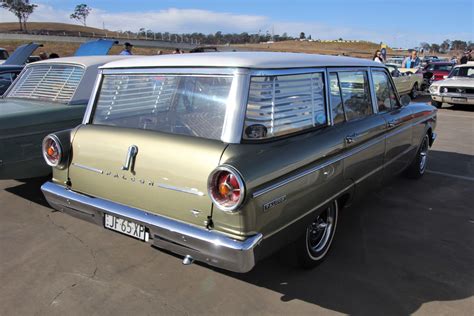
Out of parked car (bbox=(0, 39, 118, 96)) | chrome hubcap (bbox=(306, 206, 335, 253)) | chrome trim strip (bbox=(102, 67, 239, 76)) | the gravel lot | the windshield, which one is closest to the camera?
chrome trim strip (bbox=(102, 67, 239, 76))

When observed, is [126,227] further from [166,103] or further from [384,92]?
[384,92]

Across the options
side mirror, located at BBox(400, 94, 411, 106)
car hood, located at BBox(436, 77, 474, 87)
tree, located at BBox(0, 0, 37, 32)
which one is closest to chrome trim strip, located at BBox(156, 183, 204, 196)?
side mirror, located at BBox(400, 94, 411, 106)

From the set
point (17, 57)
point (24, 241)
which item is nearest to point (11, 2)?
point (17, 57)

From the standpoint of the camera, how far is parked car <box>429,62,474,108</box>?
1310cm

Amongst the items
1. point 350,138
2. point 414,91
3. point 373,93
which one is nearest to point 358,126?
point 350,138

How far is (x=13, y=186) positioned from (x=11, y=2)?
110807mm

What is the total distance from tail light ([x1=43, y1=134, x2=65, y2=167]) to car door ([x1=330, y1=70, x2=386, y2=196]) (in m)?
2.29

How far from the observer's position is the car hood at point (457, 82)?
13156 mm

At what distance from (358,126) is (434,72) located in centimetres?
1885

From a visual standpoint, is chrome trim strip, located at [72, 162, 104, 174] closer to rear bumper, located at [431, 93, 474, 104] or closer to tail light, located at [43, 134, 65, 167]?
tail light, located at [43, 134, 65, 167]

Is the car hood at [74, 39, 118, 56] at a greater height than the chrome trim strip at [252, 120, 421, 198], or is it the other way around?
the car hood at [74, 39, 118, 56]

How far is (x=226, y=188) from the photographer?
2.50 meters

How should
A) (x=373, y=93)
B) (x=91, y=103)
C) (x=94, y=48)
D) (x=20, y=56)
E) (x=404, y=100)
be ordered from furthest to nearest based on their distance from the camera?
(x=94, y=48), (x=20, y=56), (x=404, y=100), (x=373, y=93), (x=91, y=103)

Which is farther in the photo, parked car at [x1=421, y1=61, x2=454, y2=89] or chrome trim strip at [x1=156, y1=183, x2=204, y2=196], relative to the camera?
parked car at [x1=421, y1=61, x2=454, y2=89]
